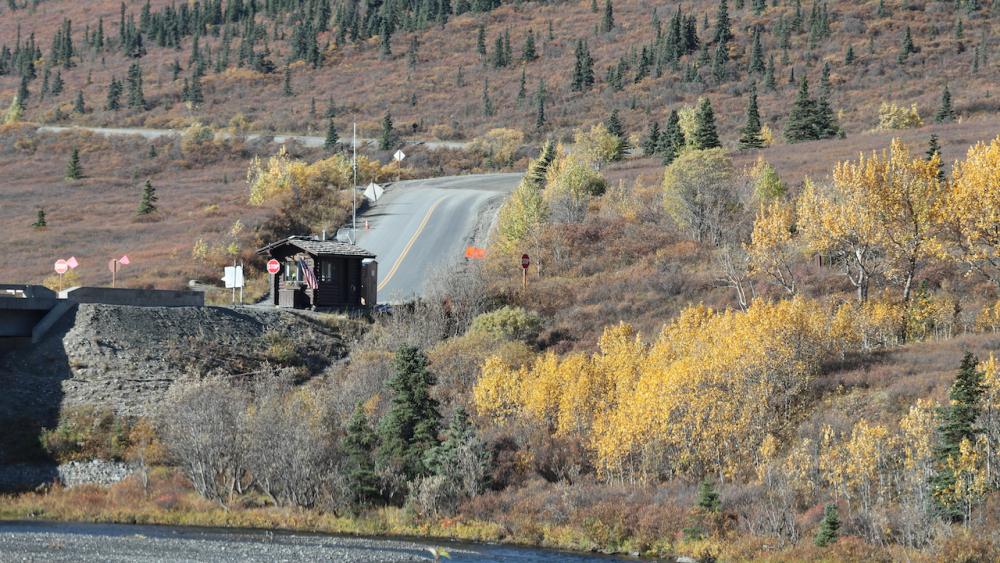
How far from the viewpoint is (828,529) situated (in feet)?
98.9

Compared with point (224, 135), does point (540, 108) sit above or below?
above

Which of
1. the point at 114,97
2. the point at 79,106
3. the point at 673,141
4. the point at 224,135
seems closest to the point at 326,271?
the point at 673,141

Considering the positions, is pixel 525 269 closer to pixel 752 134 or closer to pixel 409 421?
pixel 409 421

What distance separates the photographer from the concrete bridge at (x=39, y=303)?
42.2m

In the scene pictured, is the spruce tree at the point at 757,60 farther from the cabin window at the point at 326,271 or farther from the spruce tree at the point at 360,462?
the spruce tree at the point at 360,462

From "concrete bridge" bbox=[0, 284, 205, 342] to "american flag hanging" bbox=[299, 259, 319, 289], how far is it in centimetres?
763

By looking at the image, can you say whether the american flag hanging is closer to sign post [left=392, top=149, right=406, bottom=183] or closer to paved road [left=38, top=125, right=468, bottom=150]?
sign post [left=392, top=149, right=406, bottom=183]

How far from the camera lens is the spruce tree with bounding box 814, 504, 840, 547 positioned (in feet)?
98.6

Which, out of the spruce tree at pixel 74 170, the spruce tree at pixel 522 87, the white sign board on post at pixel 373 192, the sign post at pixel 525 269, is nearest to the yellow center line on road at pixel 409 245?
the white sign board on post at pixel 373 192

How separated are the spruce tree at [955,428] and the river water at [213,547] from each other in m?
8.67

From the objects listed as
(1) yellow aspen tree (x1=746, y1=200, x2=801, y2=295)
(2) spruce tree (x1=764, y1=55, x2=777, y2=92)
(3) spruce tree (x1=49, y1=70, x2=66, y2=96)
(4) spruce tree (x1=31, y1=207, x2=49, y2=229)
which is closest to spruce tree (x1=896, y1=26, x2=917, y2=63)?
(2) spruce tree (x1=764, y1=55, x2=777, y2=92)

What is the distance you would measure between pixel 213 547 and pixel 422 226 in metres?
41.6

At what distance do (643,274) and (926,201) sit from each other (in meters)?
14.3

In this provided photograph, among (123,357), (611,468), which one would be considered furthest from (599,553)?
(123,357)
